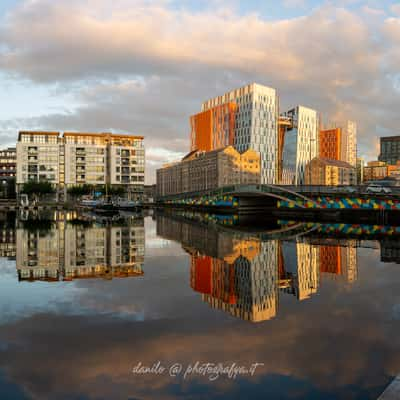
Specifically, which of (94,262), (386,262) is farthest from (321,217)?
(94,262)

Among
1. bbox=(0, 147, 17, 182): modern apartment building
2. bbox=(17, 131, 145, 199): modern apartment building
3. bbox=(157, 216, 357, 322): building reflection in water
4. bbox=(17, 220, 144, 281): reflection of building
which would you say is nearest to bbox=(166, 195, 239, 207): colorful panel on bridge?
bbox=(17, 131, 145, 199): modern apartment building

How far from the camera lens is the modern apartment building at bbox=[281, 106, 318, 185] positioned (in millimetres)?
145000

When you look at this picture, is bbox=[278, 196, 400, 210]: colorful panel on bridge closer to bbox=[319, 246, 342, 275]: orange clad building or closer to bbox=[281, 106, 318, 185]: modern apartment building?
bbox=[319, 246, 342, 275]: orange clad building

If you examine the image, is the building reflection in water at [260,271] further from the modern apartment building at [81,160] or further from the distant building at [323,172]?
the distant building at [323,172]

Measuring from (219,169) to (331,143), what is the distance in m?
85.0

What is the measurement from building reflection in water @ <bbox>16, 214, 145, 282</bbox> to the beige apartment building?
8936cm

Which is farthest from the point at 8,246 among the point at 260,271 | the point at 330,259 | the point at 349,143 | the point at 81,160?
the point at 349,143

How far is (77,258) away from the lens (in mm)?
19016

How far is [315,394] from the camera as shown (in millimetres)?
5977

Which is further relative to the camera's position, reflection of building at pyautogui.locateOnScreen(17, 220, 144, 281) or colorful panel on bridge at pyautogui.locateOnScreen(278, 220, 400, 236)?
colorful panel on bridge at pyautogui.locateOnScreen(278, 220, 400, 236)

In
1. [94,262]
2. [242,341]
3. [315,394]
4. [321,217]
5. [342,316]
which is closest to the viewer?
[315,394]

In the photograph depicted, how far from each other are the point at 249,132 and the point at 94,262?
122557 mm

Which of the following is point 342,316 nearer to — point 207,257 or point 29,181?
point 207,257

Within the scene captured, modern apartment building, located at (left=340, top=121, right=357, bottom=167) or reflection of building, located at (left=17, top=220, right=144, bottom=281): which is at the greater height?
modern apartment building, located at (left=340, top=121, right=357, bottom=167)
